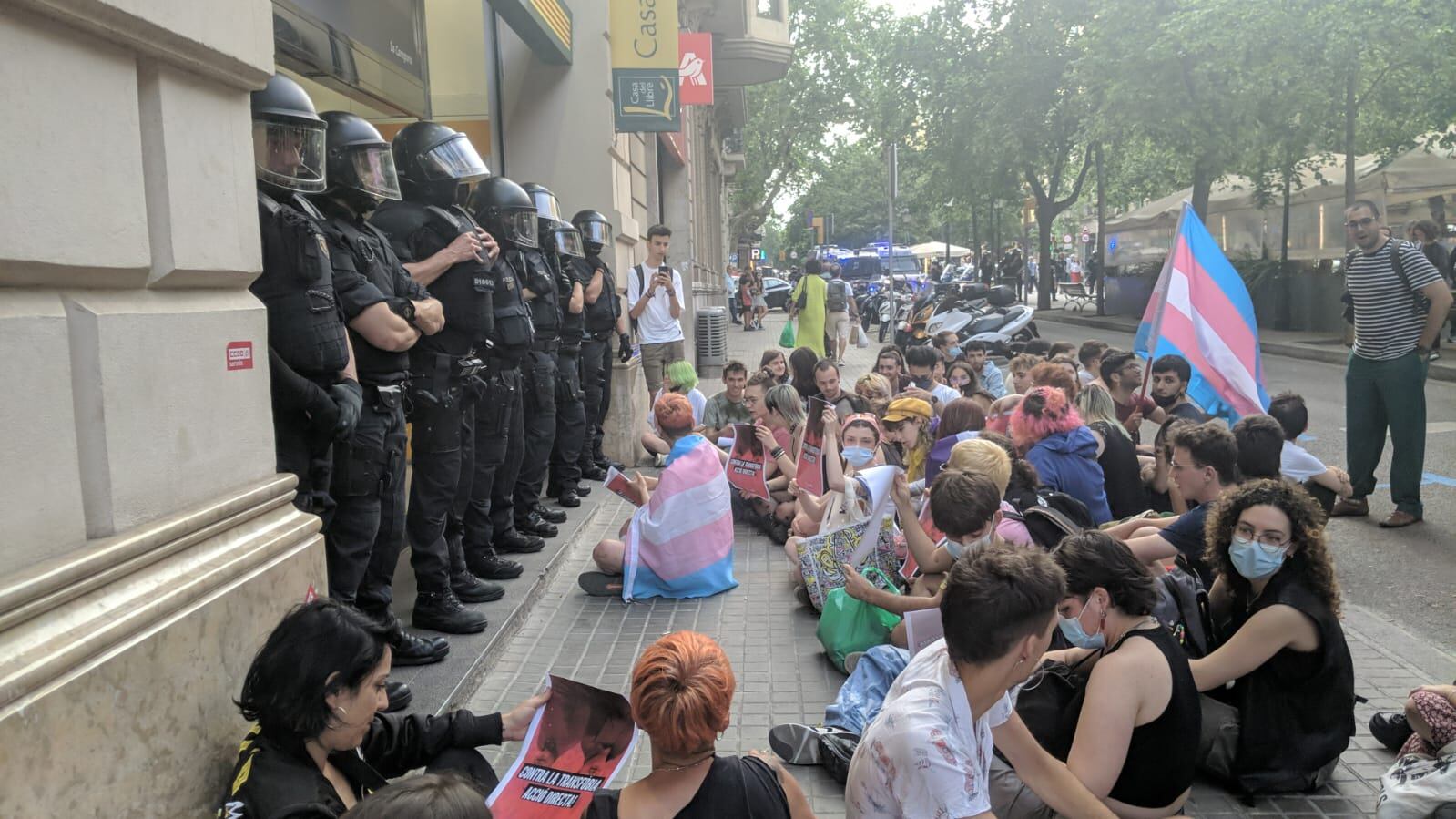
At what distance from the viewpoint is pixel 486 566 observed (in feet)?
20.0

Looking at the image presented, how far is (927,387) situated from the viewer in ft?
27.8

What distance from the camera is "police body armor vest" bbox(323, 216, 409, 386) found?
416cm

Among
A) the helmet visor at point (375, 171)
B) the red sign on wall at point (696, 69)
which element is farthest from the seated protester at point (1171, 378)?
the red sign on wall at point (696, 69)

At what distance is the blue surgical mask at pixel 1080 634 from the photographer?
10.6ft

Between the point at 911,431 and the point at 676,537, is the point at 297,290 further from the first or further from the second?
the point at 911,431

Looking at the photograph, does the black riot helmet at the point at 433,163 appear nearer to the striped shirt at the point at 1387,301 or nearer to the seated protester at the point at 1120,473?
the seated protester at the point at 1120,473

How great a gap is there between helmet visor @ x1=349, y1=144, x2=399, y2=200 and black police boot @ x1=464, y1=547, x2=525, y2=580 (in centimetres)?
235

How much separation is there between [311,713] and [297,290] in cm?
157

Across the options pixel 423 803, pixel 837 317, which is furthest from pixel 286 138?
pixel 837 317

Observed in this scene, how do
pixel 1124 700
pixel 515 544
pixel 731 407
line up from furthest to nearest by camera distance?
pixel 731 407 → pixel 515 544 → pixel 1124 700

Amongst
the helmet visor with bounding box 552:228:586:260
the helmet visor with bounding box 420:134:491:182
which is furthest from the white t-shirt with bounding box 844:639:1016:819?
the helmet visor with bounding box 552:228:586:260

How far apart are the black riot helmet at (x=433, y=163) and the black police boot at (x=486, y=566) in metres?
1.90

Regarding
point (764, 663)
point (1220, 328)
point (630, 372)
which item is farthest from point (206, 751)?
point (630, 372)

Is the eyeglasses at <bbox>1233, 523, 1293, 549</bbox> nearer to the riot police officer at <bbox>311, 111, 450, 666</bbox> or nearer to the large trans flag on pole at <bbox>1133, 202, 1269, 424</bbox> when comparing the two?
the riot police officer at <bbox>311, 111, 450, 666</bbox>
